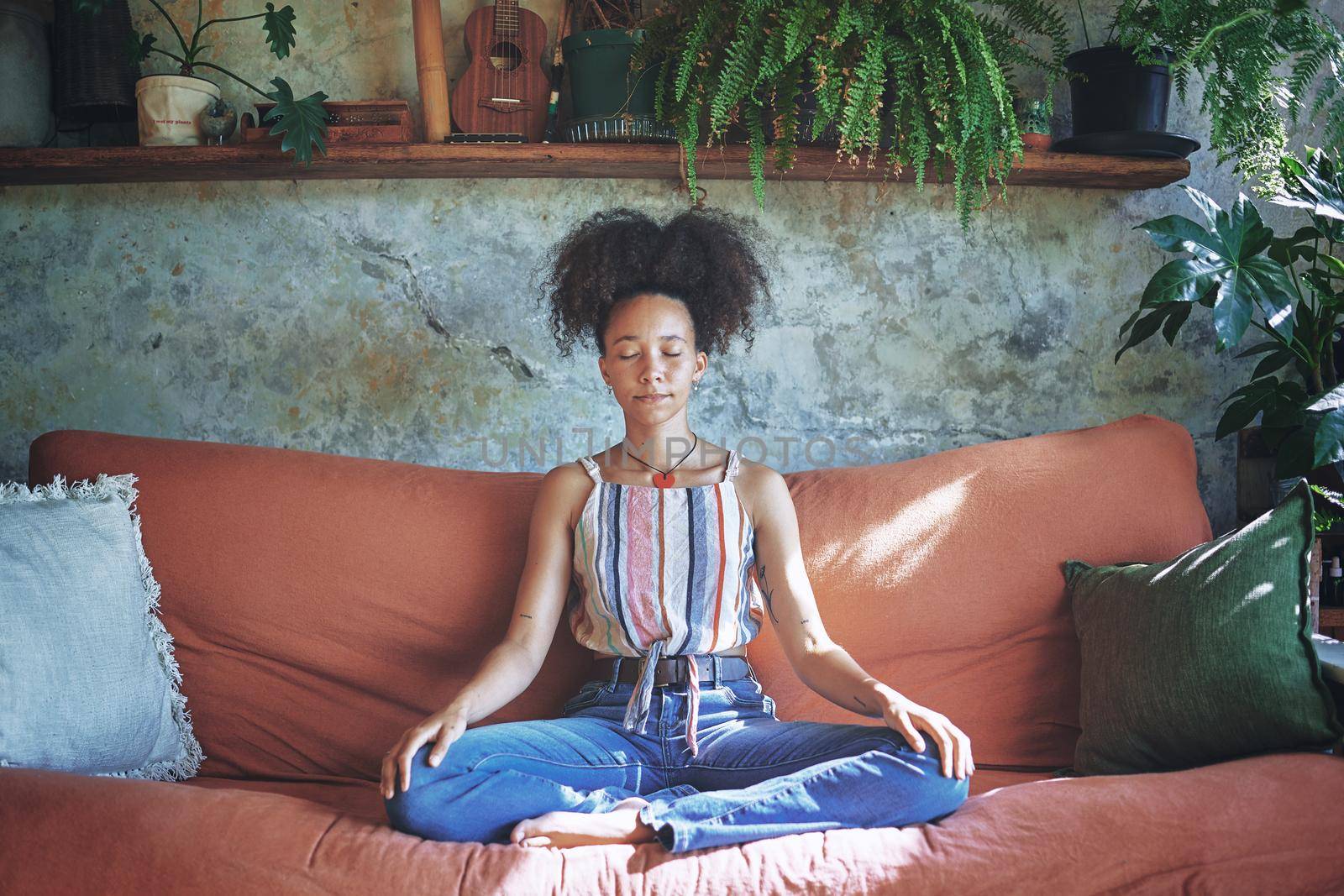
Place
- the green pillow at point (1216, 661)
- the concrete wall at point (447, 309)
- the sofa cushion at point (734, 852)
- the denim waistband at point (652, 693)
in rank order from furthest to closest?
the concrete wall at point (447, 309)
the denim waistband at point (652, 693)
the green pillow at point (1216, 661)
the sofa cushion at point (734, 852)

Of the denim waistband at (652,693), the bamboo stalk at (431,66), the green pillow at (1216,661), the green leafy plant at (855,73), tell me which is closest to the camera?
the green pillow at (1216,661)

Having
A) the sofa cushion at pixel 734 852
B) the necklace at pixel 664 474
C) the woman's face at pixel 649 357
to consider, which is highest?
the woman's face at pixel 649 357

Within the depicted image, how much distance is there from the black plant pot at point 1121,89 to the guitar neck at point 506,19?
1280 millimetres

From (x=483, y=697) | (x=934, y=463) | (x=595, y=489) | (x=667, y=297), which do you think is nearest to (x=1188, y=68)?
(x=934, y=463)

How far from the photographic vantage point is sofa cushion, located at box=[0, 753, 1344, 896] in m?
1.28

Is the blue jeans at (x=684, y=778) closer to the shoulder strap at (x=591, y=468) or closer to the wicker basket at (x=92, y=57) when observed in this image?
the shoulder strap at (x=591, y=468)

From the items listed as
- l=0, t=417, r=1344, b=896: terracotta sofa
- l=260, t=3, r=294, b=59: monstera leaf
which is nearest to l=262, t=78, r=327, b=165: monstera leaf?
l=260, t=3, r=294, b=59: monstera leaf

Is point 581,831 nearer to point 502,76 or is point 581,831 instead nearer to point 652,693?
point 652,693

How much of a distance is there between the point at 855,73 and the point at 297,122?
1204 millimetres

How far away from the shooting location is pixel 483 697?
1564 mm

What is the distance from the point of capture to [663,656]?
171 centimetres

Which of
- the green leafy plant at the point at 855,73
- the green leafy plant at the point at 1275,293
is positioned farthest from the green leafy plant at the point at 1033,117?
the green leafy plant at the point at 1275,293

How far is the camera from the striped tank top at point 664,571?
1.74 m

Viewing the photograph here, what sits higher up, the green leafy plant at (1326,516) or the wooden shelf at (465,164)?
the wooden shelf at (465,164)
